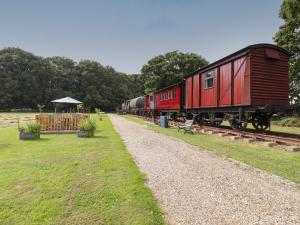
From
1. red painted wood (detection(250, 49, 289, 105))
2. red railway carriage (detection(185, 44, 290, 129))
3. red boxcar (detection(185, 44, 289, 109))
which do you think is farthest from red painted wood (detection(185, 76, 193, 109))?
red painted wood (detection(250, 49, 289, 105))

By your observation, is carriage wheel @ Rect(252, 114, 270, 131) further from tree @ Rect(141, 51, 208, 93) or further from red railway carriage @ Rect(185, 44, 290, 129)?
tree @ Rect(141, 51, 208, 93)

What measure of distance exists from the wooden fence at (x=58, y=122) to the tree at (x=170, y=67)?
35653 mm

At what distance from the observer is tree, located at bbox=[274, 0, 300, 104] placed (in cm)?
2464

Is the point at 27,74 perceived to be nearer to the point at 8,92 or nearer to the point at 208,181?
the point at 8,92

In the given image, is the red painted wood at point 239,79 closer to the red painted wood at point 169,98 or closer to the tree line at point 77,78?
the red painted wood at point 169,98

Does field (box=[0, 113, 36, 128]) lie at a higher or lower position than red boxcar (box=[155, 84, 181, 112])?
lower

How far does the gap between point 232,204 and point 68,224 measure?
2.61m

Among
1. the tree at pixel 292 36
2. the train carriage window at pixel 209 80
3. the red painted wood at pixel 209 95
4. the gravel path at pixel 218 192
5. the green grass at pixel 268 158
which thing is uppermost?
the tree at pixel 292 36

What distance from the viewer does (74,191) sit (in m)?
4.59

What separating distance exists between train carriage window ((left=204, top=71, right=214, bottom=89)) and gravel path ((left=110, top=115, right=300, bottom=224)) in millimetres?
8526

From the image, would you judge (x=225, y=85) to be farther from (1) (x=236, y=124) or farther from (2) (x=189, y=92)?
(2) (x=189, y=92)

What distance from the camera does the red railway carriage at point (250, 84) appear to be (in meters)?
11.6

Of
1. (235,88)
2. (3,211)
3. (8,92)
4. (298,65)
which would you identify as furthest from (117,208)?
(8,92)

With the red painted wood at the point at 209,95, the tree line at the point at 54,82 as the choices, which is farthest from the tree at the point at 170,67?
the red painted wood at the point at 209,95
